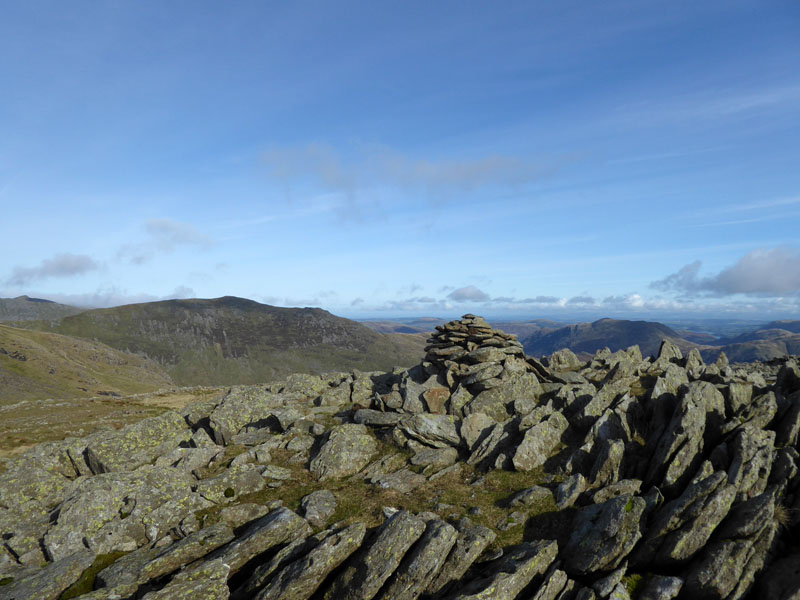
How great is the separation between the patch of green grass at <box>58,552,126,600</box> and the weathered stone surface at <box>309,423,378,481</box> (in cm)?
1232

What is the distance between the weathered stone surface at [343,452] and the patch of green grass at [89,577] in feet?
40.4

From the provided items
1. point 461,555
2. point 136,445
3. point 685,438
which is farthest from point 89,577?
point 685,438

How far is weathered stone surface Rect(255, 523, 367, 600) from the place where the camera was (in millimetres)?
18062

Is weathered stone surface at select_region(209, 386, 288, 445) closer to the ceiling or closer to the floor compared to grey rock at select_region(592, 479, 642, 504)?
closer to the ceiling

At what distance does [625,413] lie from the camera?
30.3 meters

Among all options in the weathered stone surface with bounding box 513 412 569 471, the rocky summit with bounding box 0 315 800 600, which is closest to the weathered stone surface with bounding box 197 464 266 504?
the rocky summit with bounding box 0 315 800 600

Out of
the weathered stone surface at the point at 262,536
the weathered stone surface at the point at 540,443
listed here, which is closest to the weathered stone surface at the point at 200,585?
the weathered stone surface at the point at 262,536

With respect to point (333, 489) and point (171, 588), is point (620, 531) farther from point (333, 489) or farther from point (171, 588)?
point (171, 588)

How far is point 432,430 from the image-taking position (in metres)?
32.6

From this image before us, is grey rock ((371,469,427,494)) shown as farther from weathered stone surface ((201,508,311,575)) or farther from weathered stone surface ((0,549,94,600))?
weathered stone surface ((0,549,94,600))

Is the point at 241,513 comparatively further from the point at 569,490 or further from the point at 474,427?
the point at 569,490

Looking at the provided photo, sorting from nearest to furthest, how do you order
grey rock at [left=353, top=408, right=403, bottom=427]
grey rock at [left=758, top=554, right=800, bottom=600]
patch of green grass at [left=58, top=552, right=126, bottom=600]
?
grey rock at [left=758, top=554, right=800, bottom=600]
patch of green grass at [left=58, top=552, right=126, bottom=600]
grey rock at [left=353, top=408, right=403, bottom=427]

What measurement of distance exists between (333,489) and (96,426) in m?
59.5

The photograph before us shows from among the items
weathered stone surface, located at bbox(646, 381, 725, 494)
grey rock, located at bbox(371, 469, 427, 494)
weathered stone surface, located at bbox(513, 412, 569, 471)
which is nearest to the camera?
weathered stone surface, located at bbox(646, 381, 725, 494)
